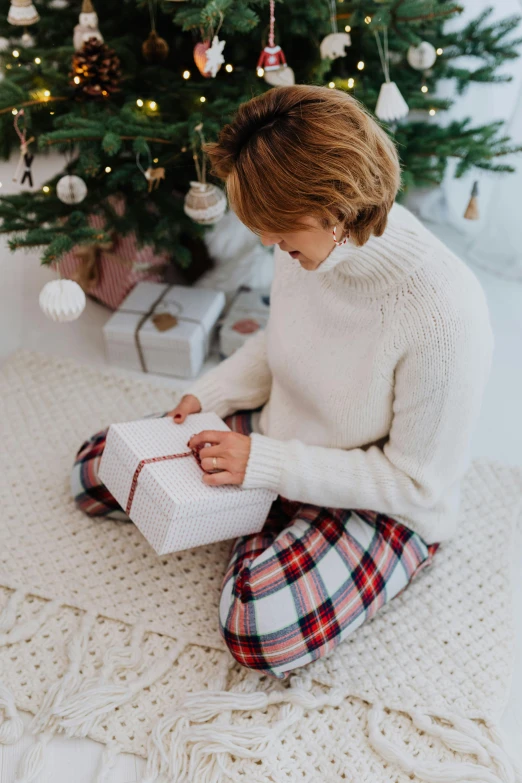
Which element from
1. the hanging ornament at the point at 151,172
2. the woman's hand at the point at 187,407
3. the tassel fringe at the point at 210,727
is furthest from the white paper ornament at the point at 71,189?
the tassel fringe at the point at 210,727

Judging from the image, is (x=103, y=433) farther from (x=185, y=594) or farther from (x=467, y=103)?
(x=467, y=103)

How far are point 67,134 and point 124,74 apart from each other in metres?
0.33

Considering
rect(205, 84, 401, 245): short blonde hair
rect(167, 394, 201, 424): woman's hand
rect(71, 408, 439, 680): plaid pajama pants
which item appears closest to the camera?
rect(205, 84, 401, 245): short blonde hair

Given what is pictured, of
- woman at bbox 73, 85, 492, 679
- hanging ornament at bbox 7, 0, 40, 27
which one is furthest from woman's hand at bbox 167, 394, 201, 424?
hanging ornament at bbox 7, 0, 40, 27

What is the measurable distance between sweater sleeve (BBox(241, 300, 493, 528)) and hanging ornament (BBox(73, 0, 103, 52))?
0.93 meters

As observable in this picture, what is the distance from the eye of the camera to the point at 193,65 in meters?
1.65

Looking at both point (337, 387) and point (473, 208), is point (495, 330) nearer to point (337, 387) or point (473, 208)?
point (473, 208)

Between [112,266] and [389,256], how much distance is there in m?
1.11

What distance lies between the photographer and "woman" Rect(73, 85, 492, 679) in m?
0.85

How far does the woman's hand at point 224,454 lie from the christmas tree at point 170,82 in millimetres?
497

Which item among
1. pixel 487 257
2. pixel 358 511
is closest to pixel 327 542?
pixel 358 511

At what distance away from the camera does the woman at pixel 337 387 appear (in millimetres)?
854

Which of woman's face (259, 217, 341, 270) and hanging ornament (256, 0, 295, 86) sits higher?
hanging ornament (256, 0, 295, 86)

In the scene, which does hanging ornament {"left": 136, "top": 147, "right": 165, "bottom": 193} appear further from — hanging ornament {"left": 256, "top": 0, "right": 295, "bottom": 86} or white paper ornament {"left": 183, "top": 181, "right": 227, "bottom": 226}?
hanging ornament {"left": 256, "top": 0, "right": 295, "bottom": 86}
